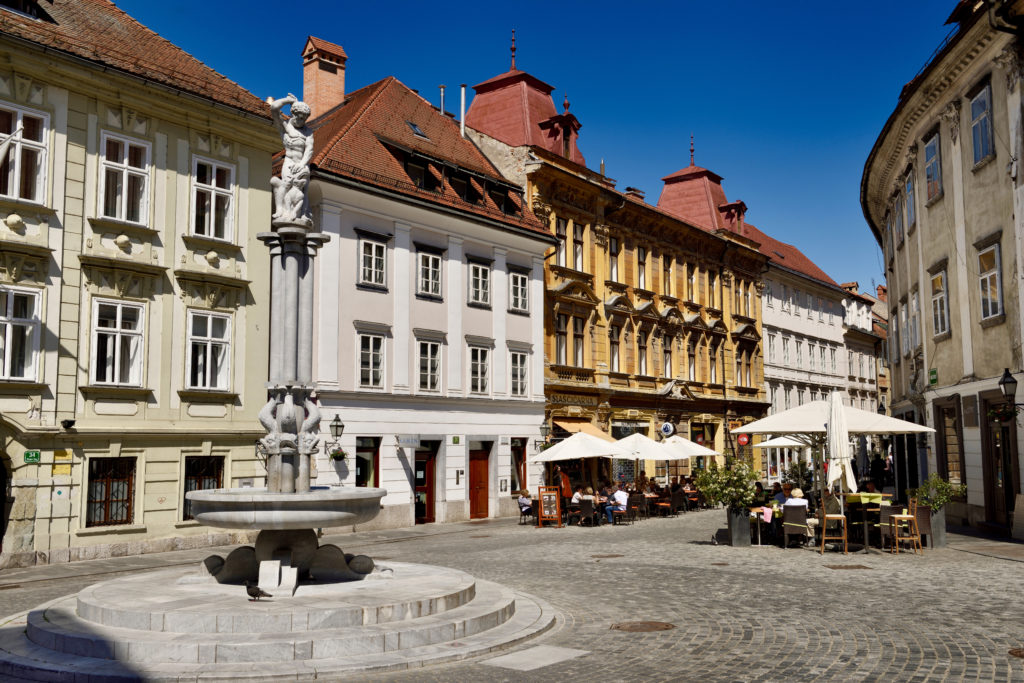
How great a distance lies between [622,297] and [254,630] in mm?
30787

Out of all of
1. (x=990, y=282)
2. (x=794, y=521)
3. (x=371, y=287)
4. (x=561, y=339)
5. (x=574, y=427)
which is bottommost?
(x=794, y=521)

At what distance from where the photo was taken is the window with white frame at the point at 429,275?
1153 inches

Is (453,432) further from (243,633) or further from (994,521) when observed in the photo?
(243,633)

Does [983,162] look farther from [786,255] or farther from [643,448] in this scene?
[786,255]

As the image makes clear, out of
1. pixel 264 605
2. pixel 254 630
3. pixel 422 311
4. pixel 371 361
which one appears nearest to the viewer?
pixel 254 630

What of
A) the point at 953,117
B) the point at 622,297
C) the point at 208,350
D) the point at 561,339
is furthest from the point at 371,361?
the point at 953,117

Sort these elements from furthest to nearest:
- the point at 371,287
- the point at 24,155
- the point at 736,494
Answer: the point at 371,287
the point at 736,494
the point at 24,155

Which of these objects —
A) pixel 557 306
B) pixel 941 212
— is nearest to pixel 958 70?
pixel 941 212

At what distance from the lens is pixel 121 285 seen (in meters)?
20.5

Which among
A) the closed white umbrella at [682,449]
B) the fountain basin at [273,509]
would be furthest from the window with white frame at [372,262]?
the fountain basin at [273,509]

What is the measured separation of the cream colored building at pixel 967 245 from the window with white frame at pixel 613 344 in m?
12.4

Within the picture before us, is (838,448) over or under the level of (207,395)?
under

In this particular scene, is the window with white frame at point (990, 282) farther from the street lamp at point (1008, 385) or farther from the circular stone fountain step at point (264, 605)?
the circular stone fountain step at point (264, 605)

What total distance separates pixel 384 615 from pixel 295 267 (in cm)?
509
